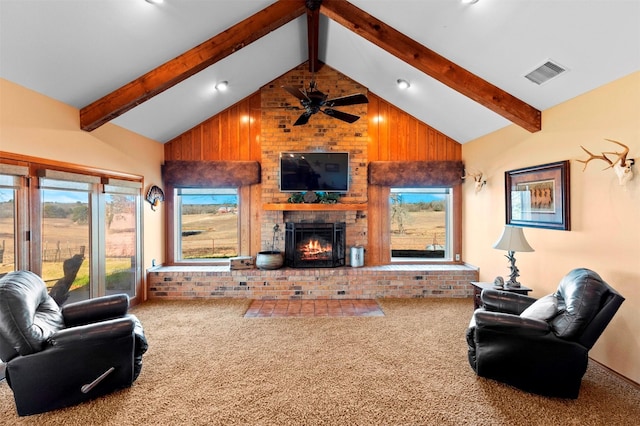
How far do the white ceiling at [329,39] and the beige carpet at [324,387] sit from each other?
111 inches

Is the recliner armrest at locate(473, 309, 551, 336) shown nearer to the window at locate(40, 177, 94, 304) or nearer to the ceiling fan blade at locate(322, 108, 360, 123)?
the ceiling fan blade at locate(322, 108, 360, 123)

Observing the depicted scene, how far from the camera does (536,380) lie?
2.58 meters

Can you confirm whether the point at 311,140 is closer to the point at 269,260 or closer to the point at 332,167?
the point at 332,167

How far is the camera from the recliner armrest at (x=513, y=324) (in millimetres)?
2588

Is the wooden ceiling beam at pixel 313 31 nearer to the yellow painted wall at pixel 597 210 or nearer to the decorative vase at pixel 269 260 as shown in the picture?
the yellow painted wall at pixel 597 210

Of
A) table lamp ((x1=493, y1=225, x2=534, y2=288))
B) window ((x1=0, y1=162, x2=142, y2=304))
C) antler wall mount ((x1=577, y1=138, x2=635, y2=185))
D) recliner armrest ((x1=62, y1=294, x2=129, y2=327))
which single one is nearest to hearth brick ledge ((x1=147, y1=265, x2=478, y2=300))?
window ((x1=0, y1=162, x2=142, y2=304))

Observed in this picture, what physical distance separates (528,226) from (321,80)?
4028mm

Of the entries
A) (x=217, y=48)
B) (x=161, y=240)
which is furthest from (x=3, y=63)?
(x=161, y=240)

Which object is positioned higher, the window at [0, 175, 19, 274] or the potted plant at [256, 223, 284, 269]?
the window at [0, 175, 19, 274]

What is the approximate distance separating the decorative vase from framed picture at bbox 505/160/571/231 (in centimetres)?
356

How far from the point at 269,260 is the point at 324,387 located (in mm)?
2963

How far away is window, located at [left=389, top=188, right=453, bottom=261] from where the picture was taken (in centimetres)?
605

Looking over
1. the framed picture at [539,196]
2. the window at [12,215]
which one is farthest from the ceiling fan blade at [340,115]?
the window at [12,215]

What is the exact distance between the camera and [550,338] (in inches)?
100
